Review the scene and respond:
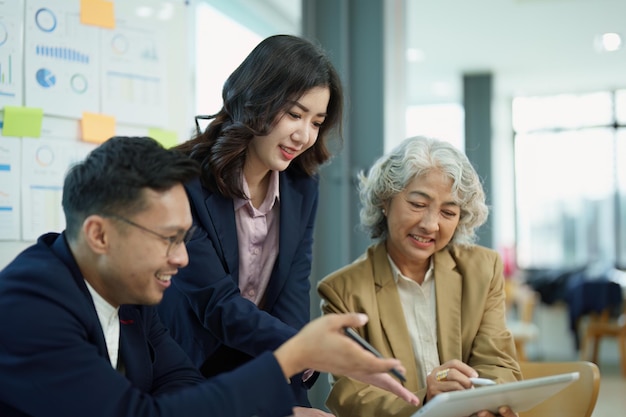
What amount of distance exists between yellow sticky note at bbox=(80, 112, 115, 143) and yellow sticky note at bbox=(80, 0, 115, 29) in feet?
1.02

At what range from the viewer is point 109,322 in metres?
1.36

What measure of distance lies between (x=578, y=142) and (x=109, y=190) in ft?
29.9

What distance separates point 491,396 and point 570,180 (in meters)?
8.80

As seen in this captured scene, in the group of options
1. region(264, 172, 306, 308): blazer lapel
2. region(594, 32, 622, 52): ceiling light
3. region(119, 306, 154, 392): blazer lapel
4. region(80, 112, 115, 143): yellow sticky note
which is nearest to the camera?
region(119, 306, 154, 392): blazer lapel

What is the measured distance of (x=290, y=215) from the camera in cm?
188

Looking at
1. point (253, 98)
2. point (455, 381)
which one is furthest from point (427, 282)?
point (253, 98)

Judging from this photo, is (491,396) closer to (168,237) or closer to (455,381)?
(455,381)

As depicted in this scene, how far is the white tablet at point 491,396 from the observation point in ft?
4.30

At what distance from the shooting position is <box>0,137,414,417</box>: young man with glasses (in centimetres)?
113

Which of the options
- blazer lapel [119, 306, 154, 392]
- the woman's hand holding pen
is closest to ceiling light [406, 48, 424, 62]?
the woman's hand holding pen

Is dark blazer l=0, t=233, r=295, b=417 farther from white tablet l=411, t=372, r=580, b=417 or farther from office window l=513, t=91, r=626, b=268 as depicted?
office window l=513, t=91, r=626, b=268

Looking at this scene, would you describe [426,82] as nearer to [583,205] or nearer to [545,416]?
[583,205]

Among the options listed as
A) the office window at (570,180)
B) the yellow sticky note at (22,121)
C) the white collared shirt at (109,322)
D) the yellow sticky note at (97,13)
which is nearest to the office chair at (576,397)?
the white collared shirt at (109,322)

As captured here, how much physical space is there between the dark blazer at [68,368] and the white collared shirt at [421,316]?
0.79 m
